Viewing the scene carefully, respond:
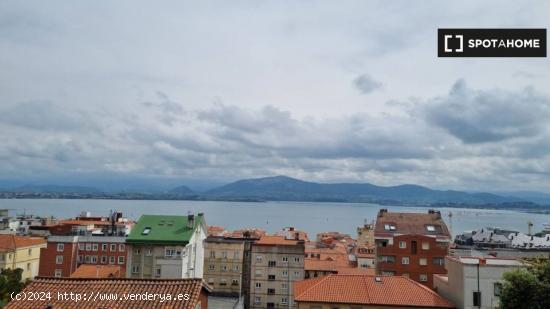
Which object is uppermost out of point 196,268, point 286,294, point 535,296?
point 535,296

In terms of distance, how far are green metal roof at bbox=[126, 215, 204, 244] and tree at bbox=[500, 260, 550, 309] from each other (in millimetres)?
38144

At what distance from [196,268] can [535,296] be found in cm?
4325

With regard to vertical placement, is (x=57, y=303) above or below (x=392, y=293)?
above

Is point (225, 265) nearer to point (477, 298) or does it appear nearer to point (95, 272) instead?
point (95, 272)

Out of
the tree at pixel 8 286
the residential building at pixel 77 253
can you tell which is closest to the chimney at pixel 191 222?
the tree at pixel 8 286

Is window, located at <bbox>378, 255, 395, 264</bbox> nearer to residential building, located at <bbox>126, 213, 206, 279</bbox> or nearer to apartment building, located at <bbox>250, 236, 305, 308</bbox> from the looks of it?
apartment building, located at <bbox>250, 236, 305, 308</bbox>

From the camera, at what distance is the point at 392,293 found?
39.0m

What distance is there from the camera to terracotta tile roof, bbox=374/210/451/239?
7247 centimetres

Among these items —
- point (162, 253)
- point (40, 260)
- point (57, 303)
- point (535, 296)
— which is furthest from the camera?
point (40, 260)

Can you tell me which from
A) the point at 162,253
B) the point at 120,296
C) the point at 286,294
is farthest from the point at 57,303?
the point at 286,294

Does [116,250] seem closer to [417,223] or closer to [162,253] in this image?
[162,253]

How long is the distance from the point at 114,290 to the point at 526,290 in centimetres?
2087

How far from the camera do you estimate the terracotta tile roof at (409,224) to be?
7247 cm

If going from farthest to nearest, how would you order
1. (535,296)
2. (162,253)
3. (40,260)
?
1. (40,260)
2. (162,253)
3. (535,296)
